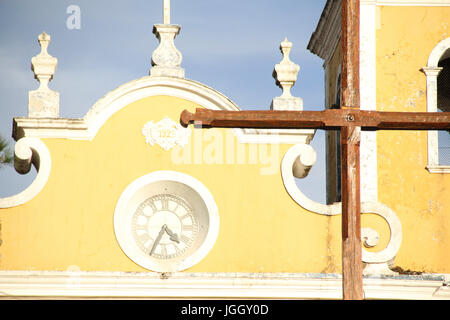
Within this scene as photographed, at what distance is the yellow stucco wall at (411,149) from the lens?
584 inches

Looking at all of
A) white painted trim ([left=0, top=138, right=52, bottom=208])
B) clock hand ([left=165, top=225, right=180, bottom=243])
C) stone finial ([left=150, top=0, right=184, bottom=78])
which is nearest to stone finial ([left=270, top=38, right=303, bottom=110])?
stone finial ([left=150, top=0, right=184, bottom=78])

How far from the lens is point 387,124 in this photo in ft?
33.2

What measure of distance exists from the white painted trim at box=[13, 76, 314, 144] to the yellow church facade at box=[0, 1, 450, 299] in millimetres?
15

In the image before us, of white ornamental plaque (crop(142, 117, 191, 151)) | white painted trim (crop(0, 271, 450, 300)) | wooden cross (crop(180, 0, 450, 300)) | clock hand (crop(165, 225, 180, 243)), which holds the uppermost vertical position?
white ornamental plaque (crop(142, 117, 191, 151))

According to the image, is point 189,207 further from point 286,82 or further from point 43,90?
point 43,90

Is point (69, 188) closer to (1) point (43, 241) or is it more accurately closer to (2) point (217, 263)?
(1) point (43, 241)

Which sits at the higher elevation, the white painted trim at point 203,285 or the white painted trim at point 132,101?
the white painted trim at point 132,101

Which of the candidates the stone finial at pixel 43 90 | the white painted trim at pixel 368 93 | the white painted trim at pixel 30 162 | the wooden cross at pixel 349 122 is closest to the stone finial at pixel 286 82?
the white painted trim at pixel 368 93

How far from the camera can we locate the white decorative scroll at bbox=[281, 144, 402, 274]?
47.3ft

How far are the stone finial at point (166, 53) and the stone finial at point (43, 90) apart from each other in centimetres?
138

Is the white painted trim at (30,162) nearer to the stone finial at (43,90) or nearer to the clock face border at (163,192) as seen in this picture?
the stone finial at (43,90)

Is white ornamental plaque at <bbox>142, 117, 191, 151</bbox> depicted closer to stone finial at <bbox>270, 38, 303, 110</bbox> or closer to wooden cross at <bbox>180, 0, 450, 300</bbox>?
stone finial at <bbox>270, 38, 303, 110</bbox>

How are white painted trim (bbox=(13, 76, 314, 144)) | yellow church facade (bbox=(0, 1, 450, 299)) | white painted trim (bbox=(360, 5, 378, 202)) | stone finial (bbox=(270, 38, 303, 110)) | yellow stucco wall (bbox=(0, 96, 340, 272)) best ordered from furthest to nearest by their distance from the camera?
white painted trim (bbox=(360, 5, 378, 202))
stone finial (bbox=(270, 38, 303, 110))
white painted trim (bbox=(13, 76, 314, 144))
yellow stucco wall (bbox=(0, 96, 340, 272))
yellow church facade (bbox=(0, 1, 450, 299))

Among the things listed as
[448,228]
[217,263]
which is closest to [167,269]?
[217,263]
